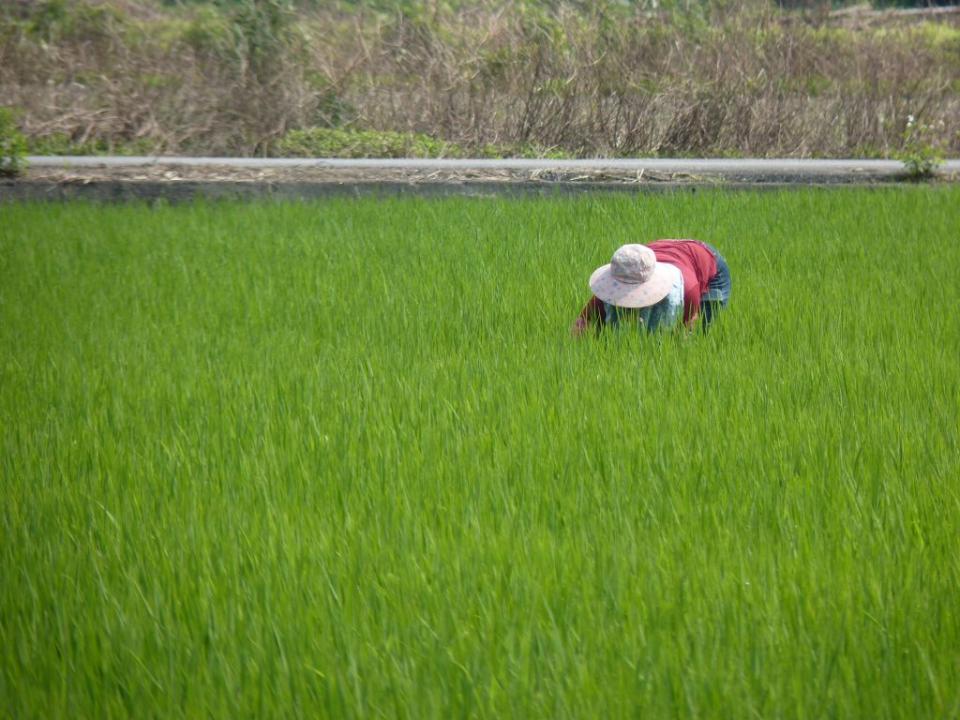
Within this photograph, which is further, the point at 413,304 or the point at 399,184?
the point at 399,184

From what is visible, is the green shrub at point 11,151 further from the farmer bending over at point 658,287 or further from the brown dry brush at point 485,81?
the farmer bending over at point 658,287

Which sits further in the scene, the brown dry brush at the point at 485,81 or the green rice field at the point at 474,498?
the brown dry brush at the point at 485,81

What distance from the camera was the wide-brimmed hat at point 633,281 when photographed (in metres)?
3.43

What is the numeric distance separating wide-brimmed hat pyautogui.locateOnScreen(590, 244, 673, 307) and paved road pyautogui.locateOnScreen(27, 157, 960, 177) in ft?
12.6

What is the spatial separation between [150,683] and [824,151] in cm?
792

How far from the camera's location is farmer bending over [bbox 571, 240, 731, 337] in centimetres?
347

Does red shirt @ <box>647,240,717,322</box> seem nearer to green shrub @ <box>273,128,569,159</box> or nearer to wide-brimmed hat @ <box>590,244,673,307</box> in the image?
wide-brimmed hat @ <box>590,244,673,307</box>

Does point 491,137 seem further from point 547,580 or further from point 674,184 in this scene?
point 547,580

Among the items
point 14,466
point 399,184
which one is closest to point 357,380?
point 14,466

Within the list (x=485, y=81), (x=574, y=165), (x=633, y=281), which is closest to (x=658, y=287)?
(x=633, y=281)

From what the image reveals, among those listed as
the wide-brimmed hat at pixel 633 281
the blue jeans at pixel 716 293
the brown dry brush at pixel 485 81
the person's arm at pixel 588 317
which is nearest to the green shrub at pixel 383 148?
the brown dry brush at pixel 485 81

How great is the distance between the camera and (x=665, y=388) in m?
3.26

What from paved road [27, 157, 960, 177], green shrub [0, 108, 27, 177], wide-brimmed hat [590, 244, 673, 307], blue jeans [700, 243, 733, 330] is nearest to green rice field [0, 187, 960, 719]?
blue jeans [700, 243, 733, 330]

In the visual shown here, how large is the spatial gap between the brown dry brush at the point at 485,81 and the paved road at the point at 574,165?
1184mm
